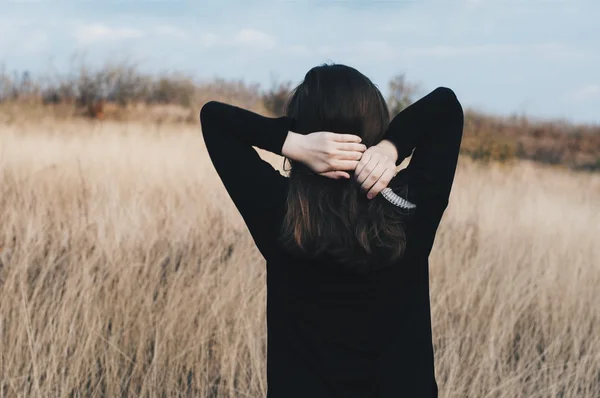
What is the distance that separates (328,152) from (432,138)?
0.35m

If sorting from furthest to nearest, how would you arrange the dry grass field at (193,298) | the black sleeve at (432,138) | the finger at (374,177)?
the dry grass field at (193,298), the black sleeve at (432,138), the finger at (374,177)

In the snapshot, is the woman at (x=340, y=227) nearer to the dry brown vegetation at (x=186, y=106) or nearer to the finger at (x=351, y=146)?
the finger at (x=351, y=146)

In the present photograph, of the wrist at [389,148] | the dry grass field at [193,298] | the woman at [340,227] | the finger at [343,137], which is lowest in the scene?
the dry grass field at [193,298]

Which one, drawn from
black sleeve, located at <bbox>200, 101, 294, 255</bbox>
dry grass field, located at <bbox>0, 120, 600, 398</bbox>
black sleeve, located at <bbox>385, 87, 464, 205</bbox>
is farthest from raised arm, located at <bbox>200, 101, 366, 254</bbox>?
dry grass field, located at <bbox>0, 120, 600, 398</bbox>

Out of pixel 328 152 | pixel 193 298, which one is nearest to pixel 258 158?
pixel 328 152

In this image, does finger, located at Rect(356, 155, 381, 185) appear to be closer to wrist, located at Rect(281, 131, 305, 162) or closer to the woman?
the woman

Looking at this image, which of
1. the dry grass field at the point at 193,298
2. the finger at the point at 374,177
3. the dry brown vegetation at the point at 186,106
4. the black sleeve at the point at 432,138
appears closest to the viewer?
the finger at the point at 374,177

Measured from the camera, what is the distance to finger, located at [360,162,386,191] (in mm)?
1315

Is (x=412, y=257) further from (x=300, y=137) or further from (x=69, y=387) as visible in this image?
(x=69, y=387)

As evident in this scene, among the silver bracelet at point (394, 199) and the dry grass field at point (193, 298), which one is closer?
the silver bracelet at point (394, 199)

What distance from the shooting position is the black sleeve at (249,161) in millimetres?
1396

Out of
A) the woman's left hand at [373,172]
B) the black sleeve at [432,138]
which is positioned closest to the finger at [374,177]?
the woman's left hand at [373,172]

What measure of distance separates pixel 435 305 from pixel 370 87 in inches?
106

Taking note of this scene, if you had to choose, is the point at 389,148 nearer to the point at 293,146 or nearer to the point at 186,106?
the point at 293,146
